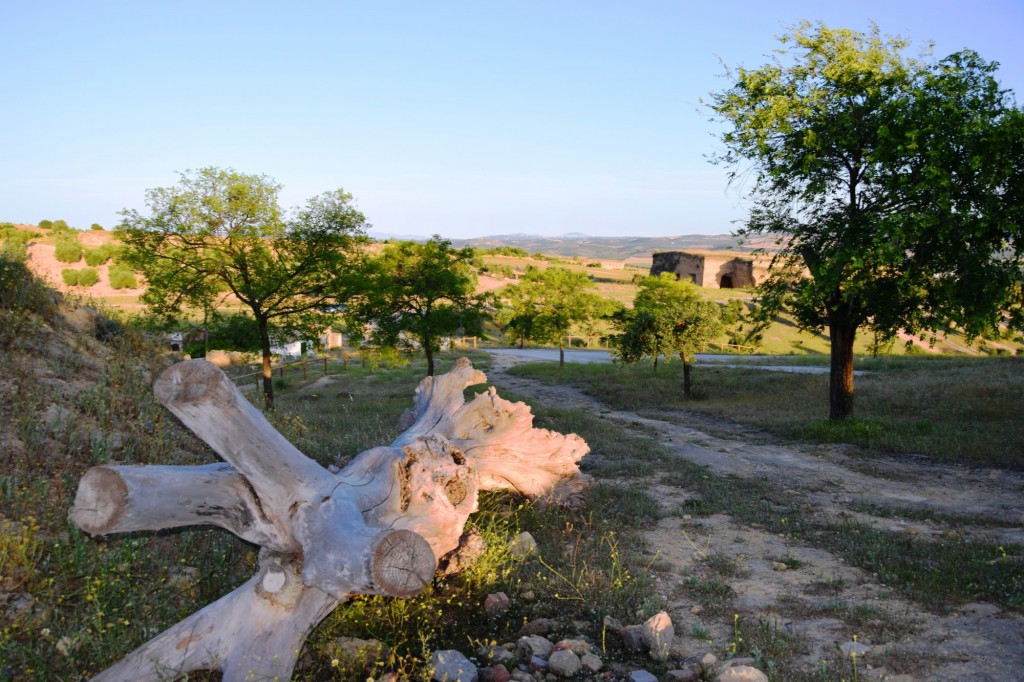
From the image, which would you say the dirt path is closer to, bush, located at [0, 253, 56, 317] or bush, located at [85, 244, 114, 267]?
bush, located at [0, 253, 56, 317]

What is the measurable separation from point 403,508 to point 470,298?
2322cm

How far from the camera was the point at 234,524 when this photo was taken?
4.59 meters

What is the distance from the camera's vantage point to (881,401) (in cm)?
1911

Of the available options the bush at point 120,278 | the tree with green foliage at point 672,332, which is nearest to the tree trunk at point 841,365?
the tree with green foliage at point 672,332

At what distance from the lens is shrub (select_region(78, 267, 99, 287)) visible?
58531 millimetres

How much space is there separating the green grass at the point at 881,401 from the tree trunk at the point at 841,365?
0.59 meters

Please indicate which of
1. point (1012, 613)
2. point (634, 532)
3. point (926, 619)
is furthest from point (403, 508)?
point (1012, 613)

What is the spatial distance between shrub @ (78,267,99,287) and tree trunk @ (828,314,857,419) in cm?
6259

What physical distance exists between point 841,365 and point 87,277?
6310 centimetres

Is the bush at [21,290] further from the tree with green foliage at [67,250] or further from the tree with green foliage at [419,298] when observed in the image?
the tree with green foliage at [67,250]

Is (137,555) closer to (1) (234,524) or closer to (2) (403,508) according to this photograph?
(1) (234,524)

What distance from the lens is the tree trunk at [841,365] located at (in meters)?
16.2

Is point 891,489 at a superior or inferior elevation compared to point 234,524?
inferior

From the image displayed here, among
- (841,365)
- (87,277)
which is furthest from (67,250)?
(841,365)
